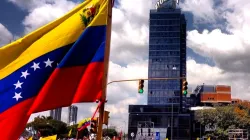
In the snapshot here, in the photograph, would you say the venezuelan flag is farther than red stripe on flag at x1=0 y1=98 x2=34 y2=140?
Yes

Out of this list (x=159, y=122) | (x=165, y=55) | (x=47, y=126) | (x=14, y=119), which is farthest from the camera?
(x=165, y=55)

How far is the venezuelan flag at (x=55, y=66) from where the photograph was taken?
836cm

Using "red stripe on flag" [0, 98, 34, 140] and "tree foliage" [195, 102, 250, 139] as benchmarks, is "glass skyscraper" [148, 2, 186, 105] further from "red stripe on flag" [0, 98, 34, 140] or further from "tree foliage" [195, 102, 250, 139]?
"red stripe on flag" [0, 98, 34, 140]

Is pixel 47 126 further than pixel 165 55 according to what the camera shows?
No

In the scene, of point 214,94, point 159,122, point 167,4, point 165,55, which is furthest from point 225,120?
point 167,4

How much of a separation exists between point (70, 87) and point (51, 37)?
1168 mm

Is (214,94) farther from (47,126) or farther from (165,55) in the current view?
(47,126)

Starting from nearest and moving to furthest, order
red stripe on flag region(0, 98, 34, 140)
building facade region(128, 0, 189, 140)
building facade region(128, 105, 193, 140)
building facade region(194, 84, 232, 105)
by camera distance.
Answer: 1. red stripe on flag region(0, 98, 34, 140)
2. building facade region(128, 105, 193, 140)
3. building facade region(128, 0, 189, 140)
4. building facade region(194, 84, 232, 105)

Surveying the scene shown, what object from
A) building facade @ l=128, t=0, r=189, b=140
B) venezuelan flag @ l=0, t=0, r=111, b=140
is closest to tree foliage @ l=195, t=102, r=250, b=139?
building facade @ l=128, t=0, r=189, b=140

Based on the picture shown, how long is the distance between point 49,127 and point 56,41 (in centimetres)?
9723

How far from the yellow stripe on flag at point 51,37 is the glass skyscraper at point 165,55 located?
124 m

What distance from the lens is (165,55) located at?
451ft

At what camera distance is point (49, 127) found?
103m

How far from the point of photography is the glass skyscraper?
134500 millimetres
